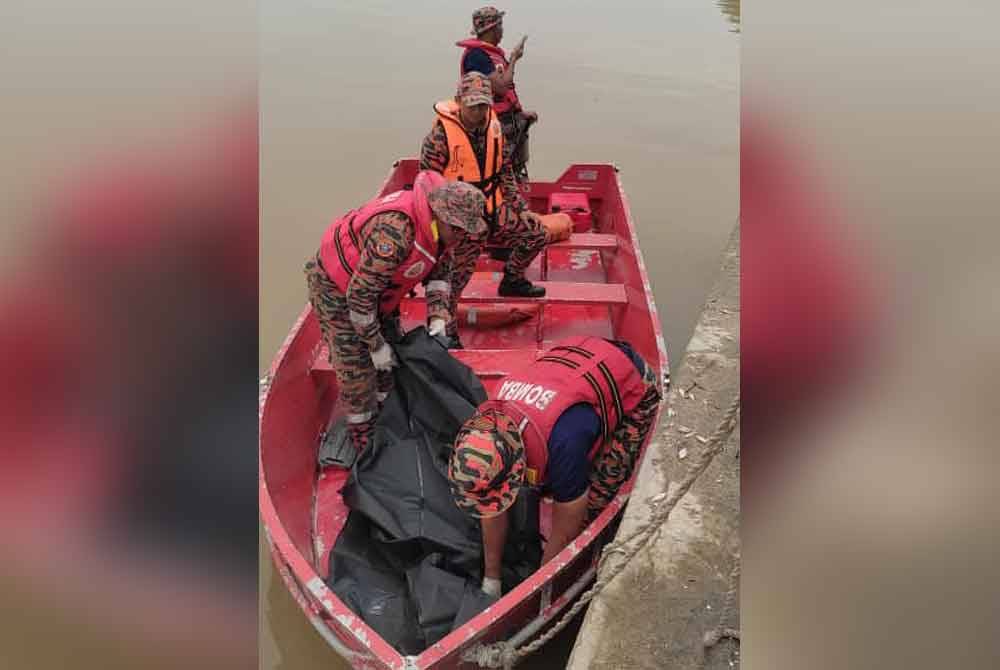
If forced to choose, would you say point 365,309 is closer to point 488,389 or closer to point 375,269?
point 375,269

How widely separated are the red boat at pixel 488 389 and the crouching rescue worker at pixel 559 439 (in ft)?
0.53

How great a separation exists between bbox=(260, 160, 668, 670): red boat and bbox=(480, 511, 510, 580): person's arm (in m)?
0.23

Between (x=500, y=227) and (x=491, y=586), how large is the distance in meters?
2.69

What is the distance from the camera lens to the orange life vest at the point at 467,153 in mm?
4766

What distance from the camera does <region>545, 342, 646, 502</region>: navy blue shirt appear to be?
2.89m

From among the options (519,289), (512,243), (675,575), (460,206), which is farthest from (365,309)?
(519,289)

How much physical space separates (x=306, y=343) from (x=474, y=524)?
5.57 feet

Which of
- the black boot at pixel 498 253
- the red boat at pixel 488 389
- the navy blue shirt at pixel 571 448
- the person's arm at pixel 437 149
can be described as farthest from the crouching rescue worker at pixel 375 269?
the black boot at pixel 498 253

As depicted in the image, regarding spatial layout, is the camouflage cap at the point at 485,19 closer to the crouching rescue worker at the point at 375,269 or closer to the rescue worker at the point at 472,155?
the rescue worker at the point at 472,155

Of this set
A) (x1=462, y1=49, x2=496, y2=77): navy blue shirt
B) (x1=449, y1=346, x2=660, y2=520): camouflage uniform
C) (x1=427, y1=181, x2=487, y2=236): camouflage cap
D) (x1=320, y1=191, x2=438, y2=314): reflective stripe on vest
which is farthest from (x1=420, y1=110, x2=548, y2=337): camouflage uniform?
(x1=449, y1=346, x2=660, y2=520): camouflage uniform
